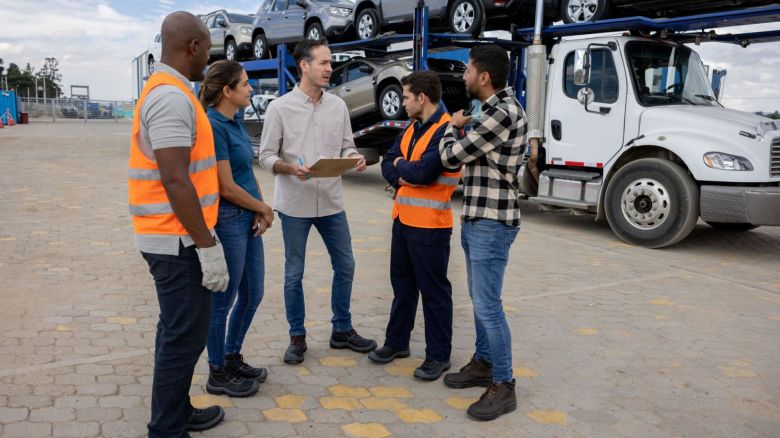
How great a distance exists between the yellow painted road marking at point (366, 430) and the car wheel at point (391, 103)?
895cm

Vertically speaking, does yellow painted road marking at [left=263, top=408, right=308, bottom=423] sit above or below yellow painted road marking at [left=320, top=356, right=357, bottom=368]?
below

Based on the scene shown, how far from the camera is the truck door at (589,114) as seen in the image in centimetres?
848

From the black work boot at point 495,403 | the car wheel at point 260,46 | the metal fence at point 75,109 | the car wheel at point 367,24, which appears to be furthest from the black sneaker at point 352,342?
the metal fence at point 75,109

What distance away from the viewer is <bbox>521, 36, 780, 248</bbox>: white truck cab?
7523 mm

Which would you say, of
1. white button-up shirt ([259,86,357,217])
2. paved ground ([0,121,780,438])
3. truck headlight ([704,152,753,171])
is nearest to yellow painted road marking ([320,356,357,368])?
paved ground ([0,121,780,438])

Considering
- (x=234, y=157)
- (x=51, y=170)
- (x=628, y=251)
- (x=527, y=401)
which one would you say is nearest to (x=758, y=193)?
(x=628, y=251)

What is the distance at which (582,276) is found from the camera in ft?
22.0

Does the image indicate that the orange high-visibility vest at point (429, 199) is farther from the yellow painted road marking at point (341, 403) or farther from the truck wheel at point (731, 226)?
the truck wheel at point (731, 226)

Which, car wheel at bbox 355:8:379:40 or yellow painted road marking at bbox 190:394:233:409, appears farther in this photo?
car wheel at bbox 355:8:379:40

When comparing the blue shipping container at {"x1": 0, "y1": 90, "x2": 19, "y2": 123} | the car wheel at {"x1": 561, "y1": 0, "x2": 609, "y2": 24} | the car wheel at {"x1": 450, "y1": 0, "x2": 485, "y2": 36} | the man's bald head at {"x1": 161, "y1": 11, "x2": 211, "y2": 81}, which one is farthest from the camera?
the blue shipping container at {"x1": 0, "y1": 90, "x2": 19, "y2": 123}

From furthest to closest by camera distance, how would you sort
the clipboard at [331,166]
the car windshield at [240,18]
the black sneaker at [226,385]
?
1. the car windshield at [240,18]
2. the clipboard at [331,166]
3. the black sneaker at [226,385]

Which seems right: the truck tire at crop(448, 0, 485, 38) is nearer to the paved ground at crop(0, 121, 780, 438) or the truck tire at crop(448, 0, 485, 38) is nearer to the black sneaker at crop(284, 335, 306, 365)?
the paved ground at crop(0, 121, 780, 438)

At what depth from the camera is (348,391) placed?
377cm

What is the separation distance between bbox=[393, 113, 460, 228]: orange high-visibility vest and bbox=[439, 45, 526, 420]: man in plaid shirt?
30 cm
